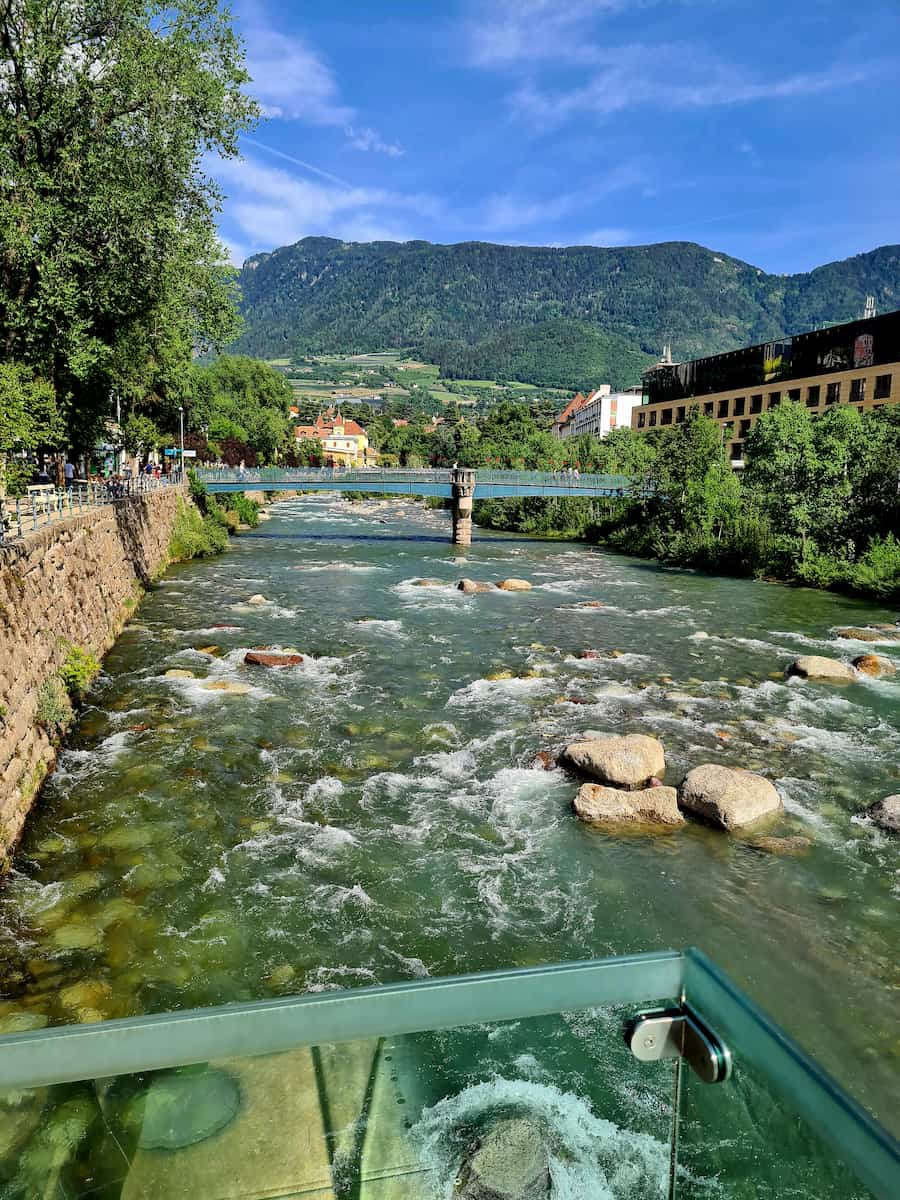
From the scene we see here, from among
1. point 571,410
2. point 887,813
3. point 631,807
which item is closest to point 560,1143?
point 631,807

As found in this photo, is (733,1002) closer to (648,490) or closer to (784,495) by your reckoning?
(784,495)

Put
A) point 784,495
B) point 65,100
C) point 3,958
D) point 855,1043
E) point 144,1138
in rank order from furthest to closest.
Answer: point 784,495 < point 65,100 < point 3,958 < point 855,1043 < point 144,1138

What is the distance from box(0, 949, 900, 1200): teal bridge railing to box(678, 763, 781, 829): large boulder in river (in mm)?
8334

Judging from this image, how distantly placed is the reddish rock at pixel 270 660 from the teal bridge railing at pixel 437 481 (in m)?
32.8

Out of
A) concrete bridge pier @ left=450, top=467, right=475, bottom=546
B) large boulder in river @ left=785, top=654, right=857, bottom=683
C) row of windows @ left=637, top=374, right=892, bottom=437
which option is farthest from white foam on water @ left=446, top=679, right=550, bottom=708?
row of windows @ left=637, top=374, right=892, bottom=437

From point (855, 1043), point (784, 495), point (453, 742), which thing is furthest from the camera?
point (784, 495)

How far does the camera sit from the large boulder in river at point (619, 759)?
476 inches

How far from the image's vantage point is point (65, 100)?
15.6m

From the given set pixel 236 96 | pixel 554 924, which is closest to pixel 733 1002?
pixel 554 924

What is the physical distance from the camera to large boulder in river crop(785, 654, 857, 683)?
60.4 ft

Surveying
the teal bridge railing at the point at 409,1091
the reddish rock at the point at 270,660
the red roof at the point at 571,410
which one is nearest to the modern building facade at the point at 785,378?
the reddish rock at the point at 270,660

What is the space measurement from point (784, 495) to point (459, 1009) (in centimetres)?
3715

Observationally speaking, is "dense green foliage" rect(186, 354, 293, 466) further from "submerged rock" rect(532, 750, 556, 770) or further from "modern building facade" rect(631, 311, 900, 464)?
"submerged rock" rect(532, 750, 556, 770)

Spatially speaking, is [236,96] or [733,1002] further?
[236,96]
